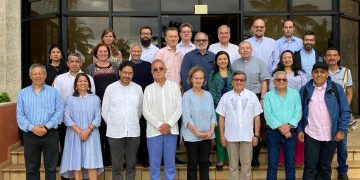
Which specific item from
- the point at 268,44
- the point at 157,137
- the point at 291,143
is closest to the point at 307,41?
the point at 268,44

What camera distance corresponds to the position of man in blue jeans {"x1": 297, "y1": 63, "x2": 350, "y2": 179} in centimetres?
534

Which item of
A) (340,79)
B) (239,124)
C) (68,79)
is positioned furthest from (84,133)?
(340,79)

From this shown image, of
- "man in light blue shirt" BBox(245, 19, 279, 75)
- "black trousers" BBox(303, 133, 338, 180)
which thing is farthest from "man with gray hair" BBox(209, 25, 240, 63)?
"black trousers" BBox(303, 133, 338, 180)

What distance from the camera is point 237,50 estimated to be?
636 centimetres

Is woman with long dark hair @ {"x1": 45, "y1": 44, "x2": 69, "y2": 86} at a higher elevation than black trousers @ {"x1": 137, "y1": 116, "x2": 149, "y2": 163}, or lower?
higher

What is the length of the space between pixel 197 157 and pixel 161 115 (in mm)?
756

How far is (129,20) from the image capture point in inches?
341

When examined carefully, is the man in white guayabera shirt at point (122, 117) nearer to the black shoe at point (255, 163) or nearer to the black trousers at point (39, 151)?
the black trousers at point (39, 151)

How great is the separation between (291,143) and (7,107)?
15.7 feet

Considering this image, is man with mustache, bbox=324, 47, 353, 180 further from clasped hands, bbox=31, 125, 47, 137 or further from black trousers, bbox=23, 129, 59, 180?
clasped hands, bbox=31, 125, 47, 137

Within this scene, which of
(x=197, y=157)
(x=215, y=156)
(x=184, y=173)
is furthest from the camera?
(x=215, y=156)

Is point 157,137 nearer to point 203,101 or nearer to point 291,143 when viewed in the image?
point 203,101

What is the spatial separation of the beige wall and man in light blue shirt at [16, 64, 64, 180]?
146 inches

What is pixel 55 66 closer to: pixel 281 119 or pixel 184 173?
pixel 184 173
